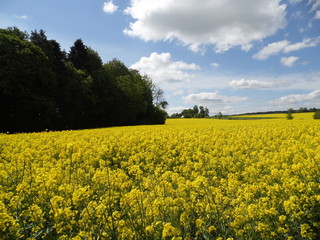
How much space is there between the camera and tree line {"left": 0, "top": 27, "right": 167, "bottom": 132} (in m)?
26.3

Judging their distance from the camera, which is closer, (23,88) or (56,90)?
(23,88)

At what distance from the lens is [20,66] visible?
2652 cm

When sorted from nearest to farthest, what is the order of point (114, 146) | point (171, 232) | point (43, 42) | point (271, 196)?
point (171, 232)
point (271, 196)
point (114, 146)
point (43, 42)

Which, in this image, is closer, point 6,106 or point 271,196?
point 271,196

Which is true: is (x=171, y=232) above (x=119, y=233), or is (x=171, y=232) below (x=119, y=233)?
above

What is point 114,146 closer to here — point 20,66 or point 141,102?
point 20,66

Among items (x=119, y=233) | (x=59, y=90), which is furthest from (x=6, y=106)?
(x=119, y=233)

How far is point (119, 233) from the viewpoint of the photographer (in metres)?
3.51

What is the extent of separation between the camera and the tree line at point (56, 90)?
26.3 metres

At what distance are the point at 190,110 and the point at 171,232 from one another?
Answer: 126337 mm

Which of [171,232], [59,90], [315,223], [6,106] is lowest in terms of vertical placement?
[315,223]

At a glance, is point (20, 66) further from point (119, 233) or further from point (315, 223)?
point (315, 223)

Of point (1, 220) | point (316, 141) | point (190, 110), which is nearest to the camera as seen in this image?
point (1, 220)

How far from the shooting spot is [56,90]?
1232 inches
